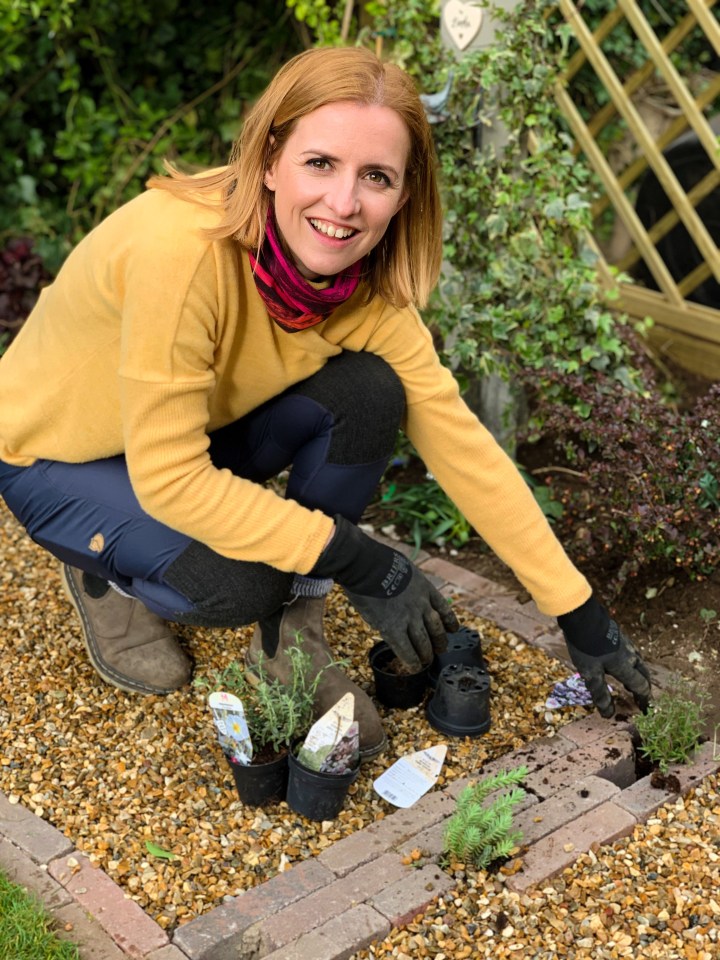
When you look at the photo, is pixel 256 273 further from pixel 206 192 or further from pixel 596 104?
pixel 596 104

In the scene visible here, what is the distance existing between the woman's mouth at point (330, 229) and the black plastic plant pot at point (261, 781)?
96 centimetres

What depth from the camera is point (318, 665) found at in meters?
2.34

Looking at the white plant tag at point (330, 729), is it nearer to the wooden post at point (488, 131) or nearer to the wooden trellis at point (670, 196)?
the wooden post at point (488, 131)

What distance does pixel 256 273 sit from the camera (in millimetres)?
1937

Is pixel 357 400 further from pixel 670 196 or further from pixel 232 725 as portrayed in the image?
pixel 670 196

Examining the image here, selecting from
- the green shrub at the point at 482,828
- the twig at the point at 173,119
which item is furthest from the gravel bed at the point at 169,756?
the twig at the point at 173,119

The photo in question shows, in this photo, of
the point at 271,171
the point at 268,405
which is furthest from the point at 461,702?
the point at 271,171

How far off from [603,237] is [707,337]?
1669 mm

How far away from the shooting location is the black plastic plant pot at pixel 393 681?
2359 mm

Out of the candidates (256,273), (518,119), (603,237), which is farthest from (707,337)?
(256,273)

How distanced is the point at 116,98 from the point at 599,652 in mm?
3635

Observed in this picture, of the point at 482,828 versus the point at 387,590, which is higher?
the point at 387,590

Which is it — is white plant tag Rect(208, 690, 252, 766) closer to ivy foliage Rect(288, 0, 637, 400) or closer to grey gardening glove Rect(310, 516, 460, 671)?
grey gardening glove Rect(310, 516, 460, 671)

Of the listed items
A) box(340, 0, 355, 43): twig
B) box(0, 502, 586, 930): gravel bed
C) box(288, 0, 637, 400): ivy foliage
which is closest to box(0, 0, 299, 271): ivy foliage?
box(340, 0, 355, 43): twig
